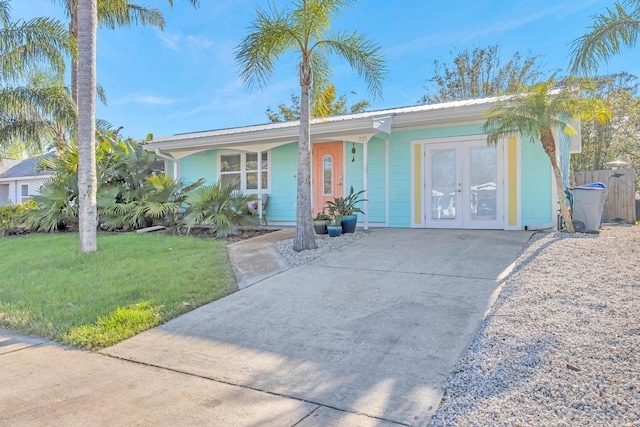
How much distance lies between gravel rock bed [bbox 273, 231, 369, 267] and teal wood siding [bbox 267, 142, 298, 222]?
3.35 metres

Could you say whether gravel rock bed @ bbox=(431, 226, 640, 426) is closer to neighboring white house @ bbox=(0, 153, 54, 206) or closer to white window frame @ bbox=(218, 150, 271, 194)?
white window frame @ bbox=(218, 150, 271, 194)

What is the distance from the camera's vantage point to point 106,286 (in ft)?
17.7

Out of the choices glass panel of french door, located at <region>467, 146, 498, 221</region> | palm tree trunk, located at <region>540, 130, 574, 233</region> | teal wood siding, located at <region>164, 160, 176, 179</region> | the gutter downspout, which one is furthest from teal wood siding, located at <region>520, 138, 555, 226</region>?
teal wood siding, located at <region>164, 160, 176, 179</region>

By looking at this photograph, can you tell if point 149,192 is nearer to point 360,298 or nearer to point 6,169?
point 360,298

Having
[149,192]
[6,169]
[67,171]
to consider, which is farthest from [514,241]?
[6,169]

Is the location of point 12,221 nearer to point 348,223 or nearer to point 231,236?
point 231,236

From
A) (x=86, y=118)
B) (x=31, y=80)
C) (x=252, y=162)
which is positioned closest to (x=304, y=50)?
(x=86, y=118)

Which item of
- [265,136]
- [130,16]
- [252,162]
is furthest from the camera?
[130,16]

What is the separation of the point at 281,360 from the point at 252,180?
970cm

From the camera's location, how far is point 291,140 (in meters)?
11.0

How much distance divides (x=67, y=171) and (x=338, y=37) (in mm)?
8928

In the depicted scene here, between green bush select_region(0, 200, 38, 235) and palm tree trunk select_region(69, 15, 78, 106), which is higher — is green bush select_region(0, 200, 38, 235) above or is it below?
below

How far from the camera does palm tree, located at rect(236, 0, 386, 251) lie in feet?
22.9

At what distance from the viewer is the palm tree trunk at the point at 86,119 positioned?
7.12 m
